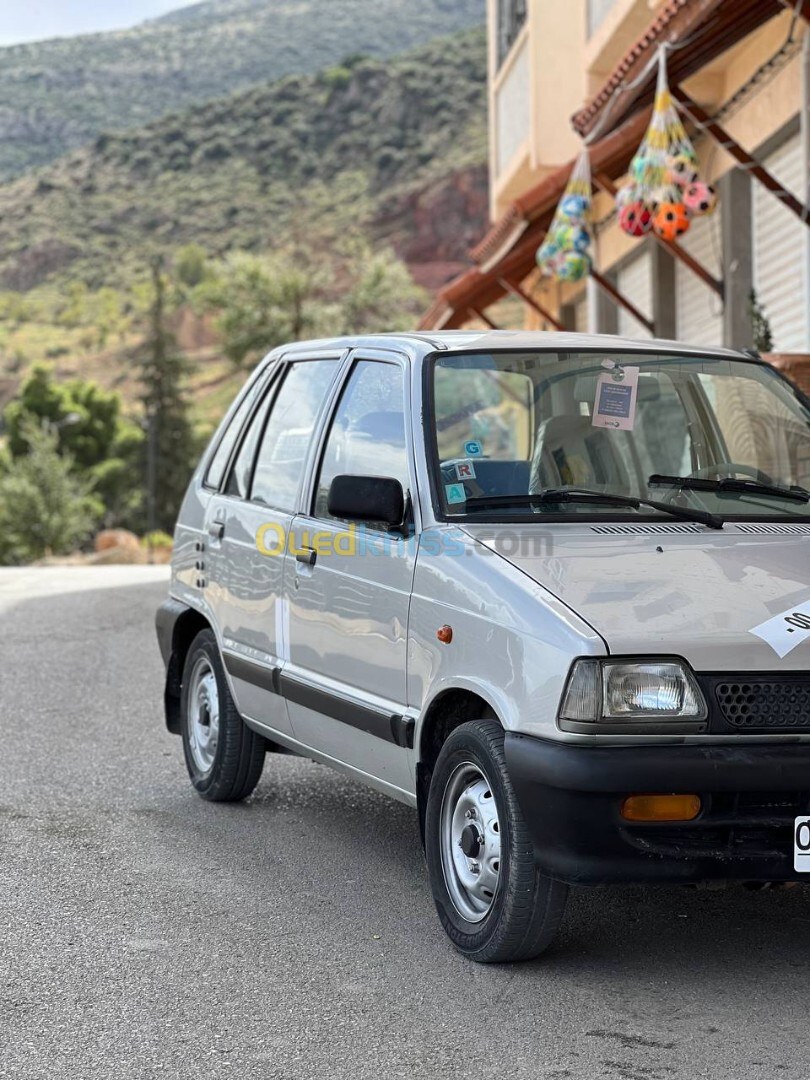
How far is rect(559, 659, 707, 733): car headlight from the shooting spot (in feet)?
13.7

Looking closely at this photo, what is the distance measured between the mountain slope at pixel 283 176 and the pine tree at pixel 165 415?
30058 millimetres

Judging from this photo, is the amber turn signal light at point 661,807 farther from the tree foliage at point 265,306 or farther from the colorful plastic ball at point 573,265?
the tree foliage at point 265,306

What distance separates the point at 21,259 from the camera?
13512 cm

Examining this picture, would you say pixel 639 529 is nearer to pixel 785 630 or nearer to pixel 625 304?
pixel 785 630

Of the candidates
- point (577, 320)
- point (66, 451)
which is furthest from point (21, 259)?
point (577, 320)

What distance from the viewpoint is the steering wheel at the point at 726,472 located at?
5.58m

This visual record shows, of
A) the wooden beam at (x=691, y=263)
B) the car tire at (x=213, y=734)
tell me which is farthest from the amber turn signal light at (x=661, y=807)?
the wooden beam at (x=691, y=263)

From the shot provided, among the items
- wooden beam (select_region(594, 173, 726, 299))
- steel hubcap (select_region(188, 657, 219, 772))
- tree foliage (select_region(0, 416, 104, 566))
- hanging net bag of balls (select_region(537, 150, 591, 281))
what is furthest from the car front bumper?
tree foliage (select_region(0, 416, 104, 566))

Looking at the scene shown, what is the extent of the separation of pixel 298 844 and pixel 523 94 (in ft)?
61.0

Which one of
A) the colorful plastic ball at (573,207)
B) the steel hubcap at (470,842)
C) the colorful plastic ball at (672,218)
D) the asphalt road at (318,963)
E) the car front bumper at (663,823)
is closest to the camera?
the asphalt road at (318,963)

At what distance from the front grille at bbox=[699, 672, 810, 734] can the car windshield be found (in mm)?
911

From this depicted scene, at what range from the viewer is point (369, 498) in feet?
16.7

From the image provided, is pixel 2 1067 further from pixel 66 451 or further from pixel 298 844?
pixel 66 451

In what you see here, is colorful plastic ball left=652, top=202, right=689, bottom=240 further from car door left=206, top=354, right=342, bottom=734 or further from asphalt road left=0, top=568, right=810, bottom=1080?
asphalt road left=0, top=568, right=810, bottom=1080
